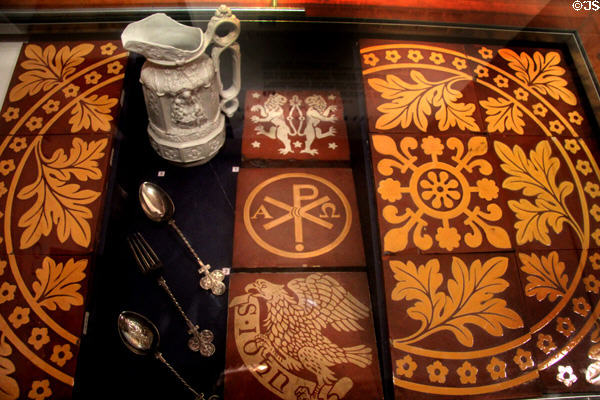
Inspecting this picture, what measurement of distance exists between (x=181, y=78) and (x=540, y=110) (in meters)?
1.12

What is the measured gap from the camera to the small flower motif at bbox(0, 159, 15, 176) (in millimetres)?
1135

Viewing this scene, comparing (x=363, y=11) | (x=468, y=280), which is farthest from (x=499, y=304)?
(x=363, y=11)

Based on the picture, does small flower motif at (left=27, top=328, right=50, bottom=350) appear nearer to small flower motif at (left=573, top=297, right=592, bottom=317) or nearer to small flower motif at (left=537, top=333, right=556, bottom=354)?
small flower motif at (left=537, top=333, right=556, bottom=354)

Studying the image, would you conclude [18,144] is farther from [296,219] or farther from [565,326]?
A: [565,326]

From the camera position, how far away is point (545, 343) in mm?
991

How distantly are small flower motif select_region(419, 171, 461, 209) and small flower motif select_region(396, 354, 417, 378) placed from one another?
16.5 inches

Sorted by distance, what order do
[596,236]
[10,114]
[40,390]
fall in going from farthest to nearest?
1. [10,114]
2. [596,236]
3. [40,390]

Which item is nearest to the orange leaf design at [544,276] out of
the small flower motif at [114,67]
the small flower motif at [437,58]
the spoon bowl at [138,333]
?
the small flower motif at [437,58]

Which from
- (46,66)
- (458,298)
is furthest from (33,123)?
Answer: (458,298)

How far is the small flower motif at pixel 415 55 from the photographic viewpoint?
141cm

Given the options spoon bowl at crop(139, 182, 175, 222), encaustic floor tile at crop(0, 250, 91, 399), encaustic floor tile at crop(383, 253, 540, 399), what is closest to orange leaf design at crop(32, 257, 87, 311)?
encaustic floor tile at crop(0, 250, 91, 399)

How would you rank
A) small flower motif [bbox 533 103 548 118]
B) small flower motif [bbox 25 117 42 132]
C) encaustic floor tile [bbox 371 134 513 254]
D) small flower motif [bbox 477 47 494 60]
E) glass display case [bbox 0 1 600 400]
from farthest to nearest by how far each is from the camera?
small flower motif [bbox 477 47 494 60], small flower motif [bbox 533 103 548 118], small flower motif [bbox 25 117 42 132], encaustic floor tile [bbox 371 134 513 254], glass display case [bbox 0 1 600 400]

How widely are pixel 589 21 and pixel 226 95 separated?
123 centimetres

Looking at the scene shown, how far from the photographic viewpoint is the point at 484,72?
4.56 feet
